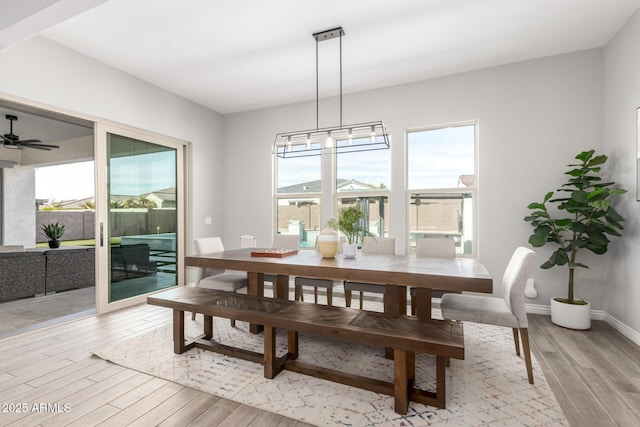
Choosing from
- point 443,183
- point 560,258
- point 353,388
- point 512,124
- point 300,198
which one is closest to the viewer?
point 353,388

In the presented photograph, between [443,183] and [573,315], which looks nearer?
[573,315]

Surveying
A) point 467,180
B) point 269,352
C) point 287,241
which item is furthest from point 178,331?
point 467,180

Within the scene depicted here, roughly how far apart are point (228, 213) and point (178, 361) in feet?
10.6

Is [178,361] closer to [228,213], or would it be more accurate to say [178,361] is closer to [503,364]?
[503,364]

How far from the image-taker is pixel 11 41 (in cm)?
241

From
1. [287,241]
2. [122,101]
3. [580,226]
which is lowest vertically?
[287,241]

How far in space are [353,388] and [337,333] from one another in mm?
442

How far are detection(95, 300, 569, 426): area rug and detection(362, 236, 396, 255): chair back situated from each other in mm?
A: 1092

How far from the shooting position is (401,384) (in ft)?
5.80

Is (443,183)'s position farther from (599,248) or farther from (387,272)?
(387,272)

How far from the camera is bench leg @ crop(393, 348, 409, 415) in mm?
1752

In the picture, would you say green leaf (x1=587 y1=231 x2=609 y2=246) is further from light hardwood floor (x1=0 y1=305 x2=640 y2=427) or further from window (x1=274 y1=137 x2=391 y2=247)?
window (x1=274 y1=137 x2=391 y2=247)

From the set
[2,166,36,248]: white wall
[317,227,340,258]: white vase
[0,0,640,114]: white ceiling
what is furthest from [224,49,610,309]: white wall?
[2,166,36,248]: white wall

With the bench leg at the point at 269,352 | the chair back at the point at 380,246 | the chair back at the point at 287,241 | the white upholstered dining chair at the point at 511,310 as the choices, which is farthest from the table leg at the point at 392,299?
the chair back at the point at 287,241
